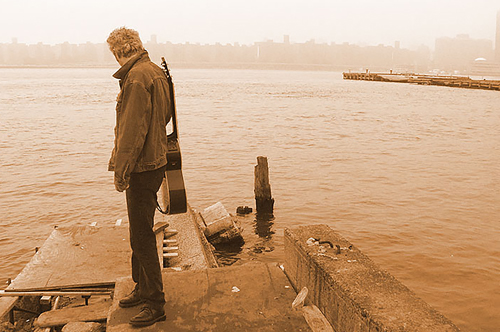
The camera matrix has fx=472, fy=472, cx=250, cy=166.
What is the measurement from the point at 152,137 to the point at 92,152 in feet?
63.9

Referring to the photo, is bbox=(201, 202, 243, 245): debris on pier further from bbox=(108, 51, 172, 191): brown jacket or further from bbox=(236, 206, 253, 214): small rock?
bbox=(108, 51, 172, 191): brown jacket

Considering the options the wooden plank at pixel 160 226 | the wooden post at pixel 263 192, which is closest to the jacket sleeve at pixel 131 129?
the wooden plank at pixel 160 226

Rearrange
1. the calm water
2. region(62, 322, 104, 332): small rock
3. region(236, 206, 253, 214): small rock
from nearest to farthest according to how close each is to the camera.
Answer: region(62, 322, 104, 332): small rock
the calm water
region(236, 206, 253, 214): small rock

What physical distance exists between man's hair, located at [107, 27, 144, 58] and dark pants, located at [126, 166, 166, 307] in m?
1.00

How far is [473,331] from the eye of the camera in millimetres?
7484

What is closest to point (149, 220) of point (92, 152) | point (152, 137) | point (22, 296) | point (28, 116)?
point (152, 137)

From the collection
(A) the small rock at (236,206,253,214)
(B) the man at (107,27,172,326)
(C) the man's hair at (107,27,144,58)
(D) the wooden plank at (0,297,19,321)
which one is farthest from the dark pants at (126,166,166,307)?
(A) the small rock at (236,206,253,214)

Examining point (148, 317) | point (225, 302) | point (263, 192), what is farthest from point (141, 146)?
point (263, 192)

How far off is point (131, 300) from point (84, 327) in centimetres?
80

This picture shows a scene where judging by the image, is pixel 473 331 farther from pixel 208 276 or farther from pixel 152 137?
pixel 152 137

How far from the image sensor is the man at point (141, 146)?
371 cm

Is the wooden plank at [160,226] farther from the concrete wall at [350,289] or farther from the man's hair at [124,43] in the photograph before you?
the man's hair at [124,43]

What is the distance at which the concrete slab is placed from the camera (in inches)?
159

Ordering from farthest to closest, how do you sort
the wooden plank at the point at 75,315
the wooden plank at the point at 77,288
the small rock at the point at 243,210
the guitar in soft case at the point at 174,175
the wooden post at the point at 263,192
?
the small rock at the point at 243,210 < the wooden post at the point at 263,192 < the wooden plank at the point at 77,288 < the wooden plank at the point at 75,315 < the guitar in soft case at the point at 174,175
